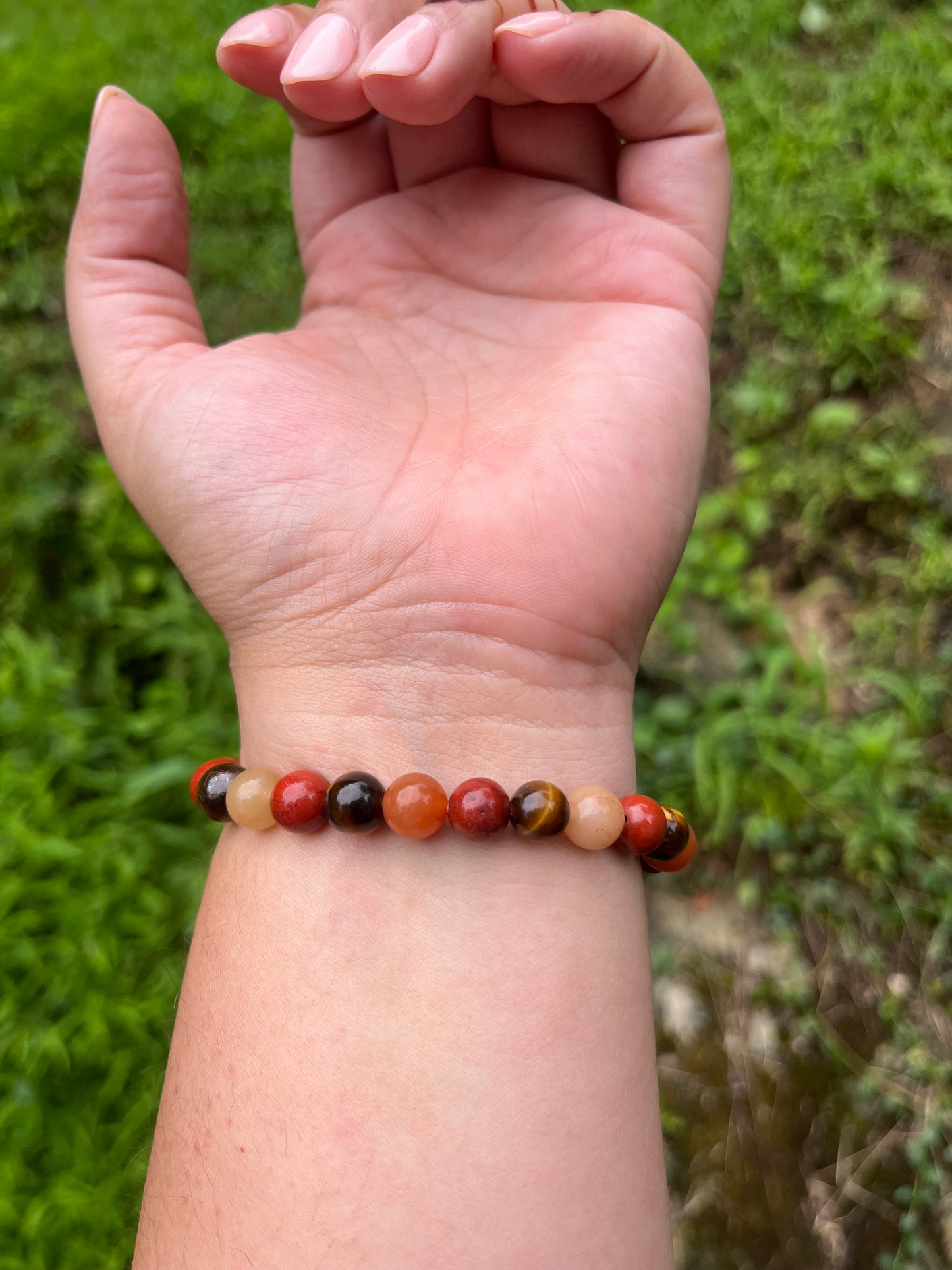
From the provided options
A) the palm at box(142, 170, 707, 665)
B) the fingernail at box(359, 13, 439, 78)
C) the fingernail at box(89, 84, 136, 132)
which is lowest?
the palm at box(142, 170, 707, 665)

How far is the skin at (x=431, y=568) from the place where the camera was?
1441mm

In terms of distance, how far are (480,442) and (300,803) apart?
0.82m

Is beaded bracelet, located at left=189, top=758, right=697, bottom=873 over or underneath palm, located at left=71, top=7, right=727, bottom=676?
underneath

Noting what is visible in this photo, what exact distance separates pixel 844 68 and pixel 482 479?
3.63 m

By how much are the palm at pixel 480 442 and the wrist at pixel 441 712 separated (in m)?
0.09

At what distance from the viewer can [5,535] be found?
3.34 metres

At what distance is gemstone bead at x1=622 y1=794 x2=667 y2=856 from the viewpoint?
1694mm

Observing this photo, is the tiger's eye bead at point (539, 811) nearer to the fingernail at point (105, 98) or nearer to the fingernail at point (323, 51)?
the fingernail at point (323, 51)

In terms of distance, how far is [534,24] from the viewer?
170 cm

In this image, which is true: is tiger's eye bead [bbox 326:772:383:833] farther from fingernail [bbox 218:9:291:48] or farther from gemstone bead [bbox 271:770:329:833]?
fingernail [bbox 218:9:291:48]

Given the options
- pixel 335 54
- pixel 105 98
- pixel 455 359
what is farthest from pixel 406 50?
pixel 105 98

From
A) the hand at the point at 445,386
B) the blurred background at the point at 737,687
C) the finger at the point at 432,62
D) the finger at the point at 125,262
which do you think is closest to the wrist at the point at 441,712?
the hand at the point at 445,386

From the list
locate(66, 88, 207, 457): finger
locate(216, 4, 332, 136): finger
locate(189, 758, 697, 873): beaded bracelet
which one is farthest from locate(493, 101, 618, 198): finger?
locate(189, 758, 697, 873): beaded bracelet

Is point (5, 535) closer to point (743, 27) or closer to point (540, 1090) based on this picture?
point (540, 1090)
